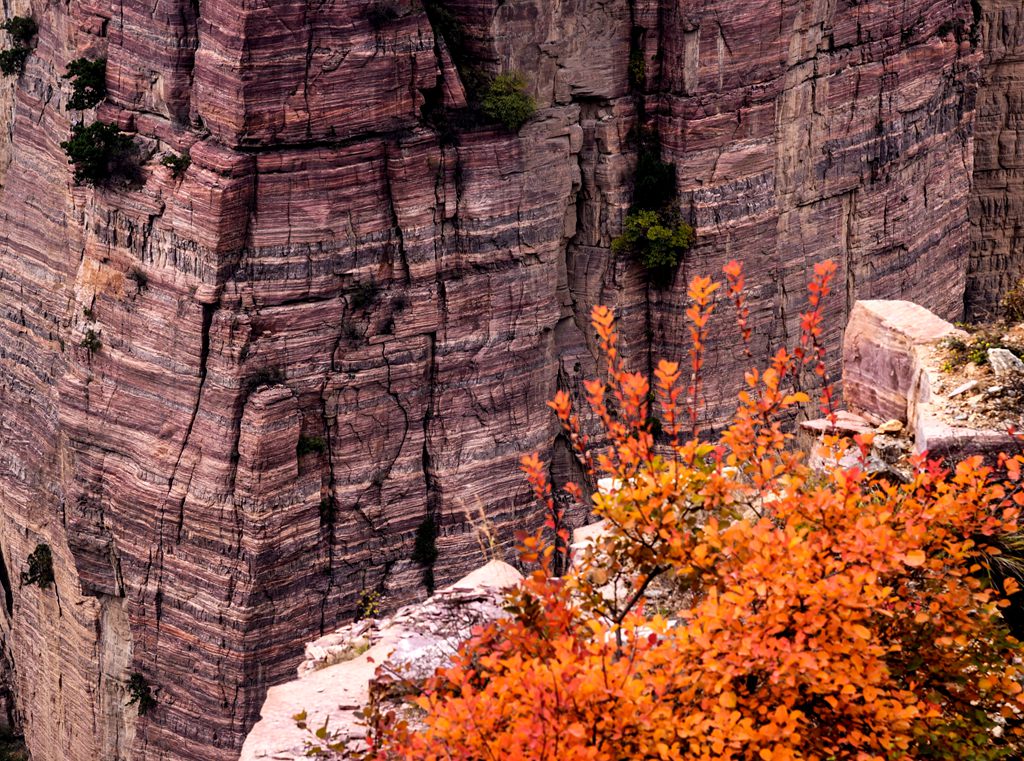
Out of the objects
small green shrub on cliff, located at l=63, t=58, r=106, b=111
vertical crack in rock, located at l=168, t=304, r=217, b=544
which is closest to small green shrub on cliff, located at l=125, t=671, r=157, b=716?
vertical crack in rock, located at l=168, t=304, r=217, b=544

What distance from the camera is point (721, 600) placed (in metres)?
20.1

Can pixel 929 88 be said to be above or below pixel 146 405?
above

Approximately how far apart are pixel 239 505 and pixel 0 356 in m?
12.0

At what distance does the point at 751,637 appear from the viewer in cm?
1920

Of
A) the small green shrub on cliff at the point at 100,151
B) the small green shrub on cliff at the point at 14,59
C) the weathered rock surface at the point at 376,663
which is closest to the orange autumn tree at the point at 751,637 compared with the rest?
the weathered rock surface at the point at 376,663

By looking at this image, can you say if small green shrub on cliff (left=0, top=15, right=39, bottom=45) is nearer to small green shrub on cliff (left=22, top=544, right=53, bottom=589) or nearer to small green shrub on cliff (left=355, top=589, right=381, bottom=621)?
small green shrub on cliff (left=22, top=544, right=53, bottom=589)

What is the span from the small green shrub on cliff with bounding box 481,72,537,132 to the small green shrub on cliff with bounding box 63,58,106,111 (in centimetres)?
1078

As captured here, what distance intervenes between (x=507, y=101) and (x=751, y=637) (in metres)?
32.6

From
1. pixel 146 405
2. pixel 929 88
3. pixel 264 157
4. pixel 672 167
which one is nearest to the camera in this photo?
pixel 264 157

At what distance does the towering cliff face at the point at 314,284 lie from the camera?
4741cm

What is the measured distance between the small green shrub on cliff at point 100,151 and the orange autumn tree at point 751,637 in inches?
1136

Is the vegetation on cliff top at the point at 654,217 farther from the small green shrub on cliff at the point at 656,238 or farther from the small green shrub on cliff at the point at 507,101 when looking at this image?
the small green shrub on cliff at the point at 507,101

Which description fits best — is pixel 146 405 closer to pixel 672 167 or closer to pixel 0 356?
pixel 0 356

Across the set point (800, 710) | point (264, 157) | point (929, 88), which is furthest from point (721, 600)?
point (929, 88)
